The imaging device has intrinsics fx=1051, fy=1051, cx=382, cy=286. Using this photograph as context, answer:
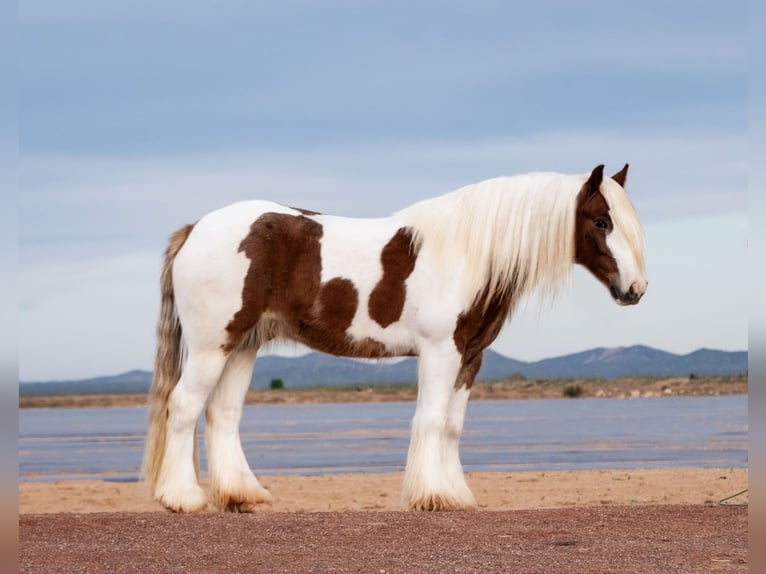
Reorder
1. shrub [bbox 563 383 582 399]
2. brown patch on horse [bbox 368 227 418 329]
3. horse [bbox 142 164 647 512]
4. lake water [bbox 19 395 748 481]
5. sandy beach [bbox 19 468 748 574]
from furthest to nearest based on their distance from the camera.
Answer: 1. shrub [bbox 563 383 582 399]
2. lake water [bbox 19 395 748 481]
3. brown patch on horse [bbox 368 227 418 329]
4. horse [bbox 142 164 647 512]
5. sandy beach [bbox 19 468 748 574]

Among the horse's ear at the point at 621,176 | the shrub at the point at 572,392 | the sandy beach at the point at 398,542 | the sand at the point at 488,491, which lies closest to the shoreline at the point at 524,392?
the shrub at the point at 572,392

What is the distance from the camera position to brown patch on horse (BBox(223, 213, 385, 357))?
8.64 m

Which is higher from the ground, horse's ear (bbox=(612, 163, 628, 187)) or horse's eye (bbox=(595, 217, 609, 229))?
horse's ear (bbox=(612, 163, 628, 187))

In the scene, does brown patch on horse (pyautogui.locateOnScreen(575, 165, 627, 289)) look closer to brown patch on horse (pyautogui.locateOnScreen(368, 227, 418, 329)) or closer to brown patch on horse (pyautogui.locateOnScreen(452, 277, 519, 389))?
brown patch on horse (pyautogui.locateOnScreen(452, 277, 519, 389))

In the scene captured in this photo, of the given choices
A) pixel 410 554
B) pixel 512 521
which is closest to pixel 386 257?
pixel 512 521

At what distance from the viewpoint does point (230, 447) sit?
8.91m

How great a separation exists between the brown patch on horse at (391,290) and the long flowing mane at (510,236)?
0.67 feet

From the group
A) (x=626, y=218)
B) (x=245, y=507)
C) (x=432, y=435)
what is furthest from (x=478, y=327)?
(x=245, y=507)

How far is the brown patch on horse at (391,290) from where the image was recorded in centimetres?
858

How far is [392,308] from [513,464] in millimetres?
9806

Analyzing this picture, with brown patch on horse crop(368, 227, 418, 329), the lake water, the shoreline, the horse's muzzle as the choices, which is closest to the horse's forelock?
the horse's muzzle

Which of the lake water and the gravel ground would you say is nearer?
the gravel ground

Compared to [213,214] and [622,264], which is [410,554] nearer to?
[622,264]

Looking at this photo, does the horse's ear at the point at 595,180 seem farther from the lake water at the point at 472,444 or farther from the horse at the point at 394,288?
the lake water at the point at 472,444
